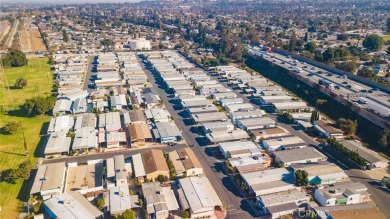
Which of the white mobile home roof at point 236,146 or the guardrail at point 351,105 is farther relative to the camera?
the guardrail at point 351,105

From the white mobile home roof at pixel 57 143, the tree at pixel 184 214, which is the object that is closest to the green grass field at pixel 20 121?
the white mobile home roof at pixel 57 143

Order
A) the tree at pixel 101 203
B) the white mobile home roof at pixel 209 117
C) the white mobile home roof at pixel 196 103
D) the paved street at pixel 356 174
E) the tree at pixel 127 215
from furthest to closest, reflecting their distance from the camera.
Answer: the white mobile home roof at pixel 196 103
the white mobile home roof at pixel 209 117
the paved street at pixel 356 174
the tree at pixel 101 203
the tree at pixel 127 215

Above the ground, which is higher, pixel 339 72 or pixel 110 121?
pixel 339 72

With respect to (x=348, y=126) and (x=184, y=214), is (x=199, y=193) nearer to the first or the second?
(x=184, y=214)

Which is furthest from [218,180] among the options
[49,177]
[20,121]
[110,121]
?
[20,121]

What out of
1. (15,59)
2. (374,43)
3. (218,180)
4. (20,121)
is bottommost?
(218,180)

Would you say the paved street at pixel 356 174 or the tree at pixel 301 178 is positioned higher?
the tree at pixel 301 178

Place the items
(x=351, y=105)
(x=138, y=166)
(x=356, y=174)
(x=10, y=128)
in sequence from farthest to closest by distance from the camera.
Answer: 1. (x=351, y=105)
2. (x=10, y=128)
3. (x=356, y=174)
4. (x=138, y=166)

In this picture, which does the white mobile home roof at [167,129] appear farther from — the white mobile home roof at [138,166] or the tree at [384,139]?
the tree at [384,139]
